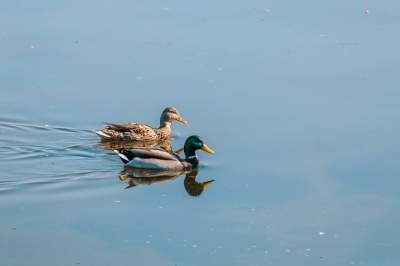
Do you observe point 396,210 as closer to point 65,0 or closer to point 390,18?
point 390,18

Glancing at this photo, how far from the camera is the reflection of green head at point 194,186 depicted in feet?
40.9

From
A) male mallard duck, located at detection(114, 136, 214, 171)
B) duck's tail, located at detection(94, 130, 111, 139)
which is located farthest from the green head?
duck's tail, located at detection(94, 130, 111, 139)

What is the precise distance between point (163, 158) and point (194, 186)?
789 mm

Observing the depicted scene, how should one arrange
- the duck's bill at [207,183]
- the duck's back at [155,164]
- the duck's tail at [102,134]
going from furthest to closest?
the duck's tail at [102,134], the duck's back at [155,164], the duck's bill at [207,183]

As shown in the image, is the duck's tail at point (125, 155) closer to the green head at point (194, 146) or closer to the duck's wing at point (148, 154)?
the duck's wing at point (148, 154)

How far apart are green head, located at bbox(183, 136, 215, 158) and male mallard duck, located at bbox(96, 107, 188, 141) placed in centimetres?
77

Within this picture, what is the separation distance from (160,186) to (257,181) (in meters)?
1.17

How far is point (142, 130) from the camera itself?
1416cm

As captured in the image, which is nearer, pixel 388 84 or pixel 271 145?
pixel 271 145

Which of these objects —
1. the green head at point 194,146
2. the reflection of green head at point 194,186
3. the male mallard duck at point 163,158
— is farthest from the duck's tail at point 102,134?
the reflection of green head at point 194,186

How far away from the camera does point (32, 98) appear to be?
47.7ft

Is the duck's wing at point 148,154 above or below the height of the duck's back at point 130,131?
below

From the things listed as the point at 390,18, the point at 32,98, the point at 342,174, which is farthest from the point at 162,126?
the point at 390,18

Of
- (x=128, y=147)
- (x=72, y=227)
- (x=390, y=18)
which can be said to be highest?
(x=390, y=18)
